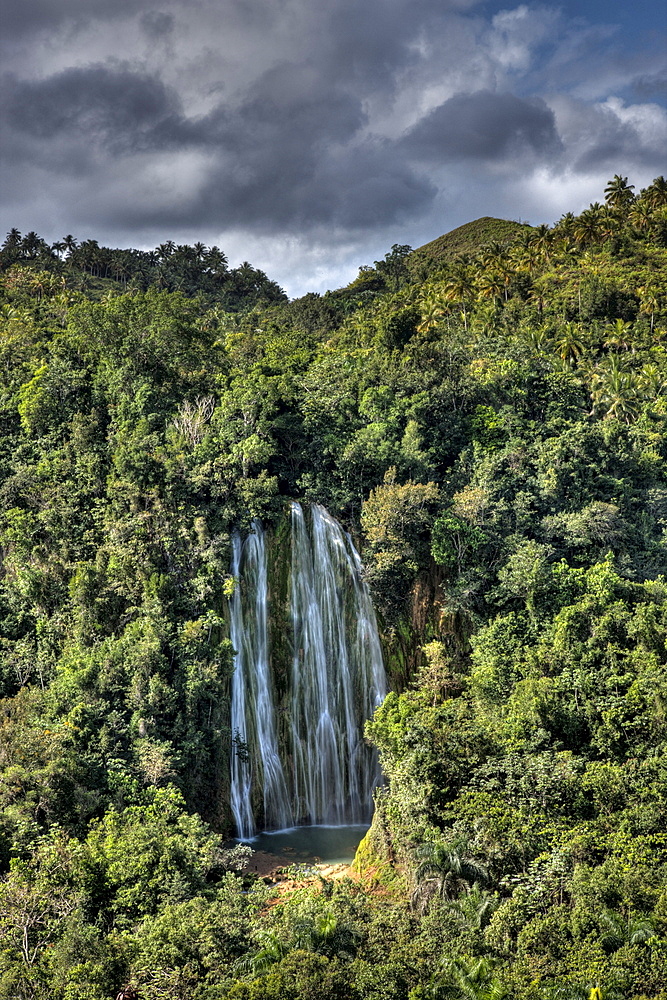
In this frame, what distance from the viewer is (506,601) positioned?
31328mm

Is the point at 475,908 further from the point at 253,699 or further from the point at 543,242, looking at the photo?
the point at 543,242

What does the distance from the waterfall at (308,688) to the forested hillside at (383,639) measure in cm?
81

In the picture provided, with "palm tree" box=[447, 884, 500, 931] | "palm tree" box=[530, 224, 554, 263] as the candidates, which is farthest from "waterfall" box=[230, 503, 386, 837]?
"palm tree" box=[530, 224, 554, 263]

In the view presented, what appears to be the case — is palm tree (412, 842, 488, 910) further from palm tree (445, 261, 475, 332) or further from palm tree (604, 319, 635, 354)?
palm tree (445, 261, 475, 332)

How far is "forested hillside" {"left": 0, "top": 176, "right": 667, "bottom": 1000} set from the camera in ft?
58.2

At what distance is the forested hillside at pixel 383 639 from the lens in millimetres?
17750

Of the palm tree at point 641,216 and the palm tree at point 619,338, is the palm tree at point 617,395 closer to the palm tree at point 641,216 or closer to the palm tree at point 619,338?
the palm tree at point 619,338

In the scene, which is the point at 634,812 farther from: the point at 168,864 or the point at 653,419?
the point at 653,419

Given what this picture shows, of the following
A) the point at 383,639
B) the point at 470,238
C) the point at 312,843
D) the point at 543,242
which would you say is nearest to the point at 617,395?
the point at 383,639

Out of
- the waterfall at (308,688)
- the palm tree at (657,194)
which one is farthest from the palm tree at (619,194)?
the waterfall at (308,688)

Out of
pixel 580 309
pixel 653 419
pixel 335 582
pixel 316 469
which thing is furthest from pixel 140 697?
pixel 580 309

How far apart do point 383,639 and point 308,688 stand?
129 inches

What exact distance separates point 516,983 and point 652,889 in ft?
14.1

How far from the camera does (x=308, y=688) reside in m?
30.6
